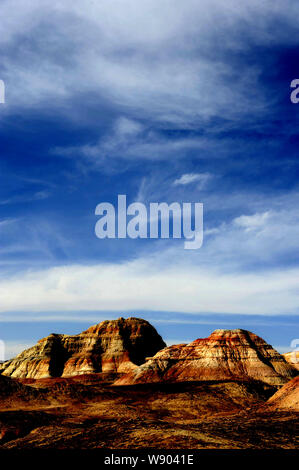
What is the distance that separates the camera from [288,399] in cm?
4194

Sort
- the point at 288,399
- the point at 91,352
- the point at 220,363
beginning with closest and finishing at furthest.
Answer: the point at 288,399
the point at 220,363
the point at 91,352

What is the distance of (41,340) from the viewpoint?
158875mm

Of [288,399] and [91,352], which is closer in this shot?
[288,399]

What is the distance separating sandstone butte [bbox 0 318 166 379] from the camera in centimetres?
14162

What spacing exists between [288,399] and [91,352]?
383ft

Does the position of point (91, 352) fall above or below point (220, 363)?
above

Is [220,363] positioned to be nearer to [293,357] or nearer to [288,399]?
[293,357]

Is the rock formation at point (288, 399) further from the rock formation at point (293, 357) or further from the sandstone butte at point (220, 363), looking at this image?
the rock formation at point (293, 357)

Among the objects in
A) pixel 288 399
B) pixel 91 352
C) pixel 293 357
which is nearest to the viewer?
pixel 288 399

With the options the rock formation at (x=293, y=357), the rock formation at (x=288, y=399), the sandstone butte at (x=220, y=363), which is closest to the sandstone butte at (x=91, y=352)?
the sandstone butte at (x=220, y=363)

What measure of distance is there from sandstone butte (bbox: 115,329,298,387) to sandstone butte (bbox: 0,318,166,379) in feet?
111

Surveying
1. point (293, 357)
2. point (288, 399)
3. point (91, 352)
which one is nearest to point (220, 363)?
point (293, 357)

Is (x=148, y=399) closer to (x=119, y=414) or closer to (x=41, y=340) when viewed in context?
(x=119, y=414)
